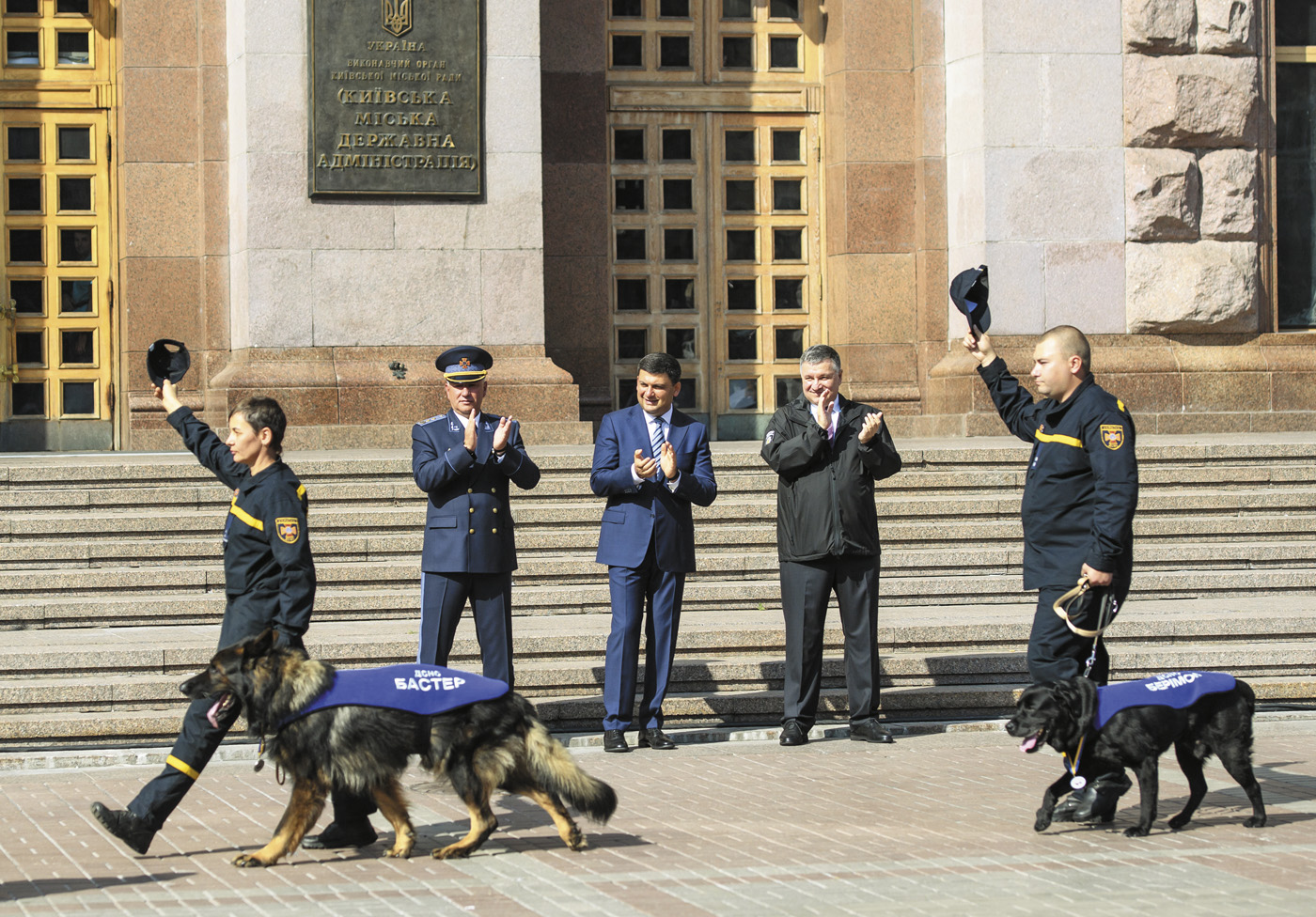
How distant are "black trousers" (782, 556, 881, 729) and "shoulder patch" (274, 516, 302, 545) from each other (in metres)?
3.11

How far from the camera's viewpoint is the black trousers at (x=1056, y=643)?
7004 mm

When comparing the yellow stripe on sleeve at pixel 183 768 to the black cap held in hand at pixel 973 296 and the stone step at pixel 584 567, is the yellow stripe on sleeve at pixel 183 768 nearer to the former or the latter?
the black cap held in hand at pixel 973 296

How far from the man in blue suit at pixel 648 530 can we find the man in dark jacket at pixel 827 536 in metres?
0.50

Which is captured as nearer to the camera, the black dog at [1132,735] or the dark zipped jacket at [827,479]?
the black dog at [1132,735]

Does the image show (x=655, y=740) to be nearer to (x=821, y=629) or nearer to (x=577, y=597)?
(x=821, y=629)

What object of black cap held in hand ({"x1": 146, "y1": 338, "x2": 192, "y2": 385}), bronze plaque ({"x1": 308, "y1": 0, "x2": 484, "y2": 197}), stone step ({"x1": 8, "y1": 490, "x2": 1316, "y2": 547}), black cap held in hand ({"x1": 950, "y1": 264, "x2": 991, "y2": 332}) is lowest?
stone step ({"x1": 8, "y1": 490, "x2": 1316, "y2": 547})

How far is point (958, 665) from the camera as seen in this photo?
9.48 metres

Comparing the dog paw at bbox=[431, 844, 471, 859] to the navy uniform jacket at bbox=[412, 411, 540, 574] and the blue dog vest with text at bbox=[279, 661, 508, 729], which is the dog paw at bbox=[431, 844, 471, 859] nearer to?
the blue dog vest with text at bbox=[279, 661, 508, 729]

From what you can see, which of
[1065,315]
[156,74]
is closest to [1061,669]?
[1065,315]

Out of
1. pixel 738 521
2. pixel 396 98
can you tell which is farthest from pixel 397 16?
pixel 738 521

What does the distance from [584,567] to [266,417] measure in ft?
14.7

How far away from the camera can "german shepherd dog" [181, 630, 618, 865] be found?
6.01 metres

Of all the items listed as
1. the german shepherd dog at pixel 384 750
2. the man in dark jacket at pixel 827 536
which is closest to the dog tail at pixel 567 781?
the german shepherd dog at pixel 384 750

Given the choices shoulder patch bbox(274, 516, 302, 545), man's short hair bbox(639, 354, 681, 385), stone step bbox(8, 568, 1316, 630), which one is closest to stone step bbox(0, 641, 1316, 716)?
stone step bbox(8, 568, 1316, 630)
